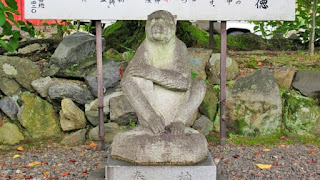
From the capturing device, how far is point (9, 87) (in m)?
6.29

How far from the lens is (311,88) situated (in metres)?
6.35

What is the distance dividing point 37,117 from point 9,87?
0.65m

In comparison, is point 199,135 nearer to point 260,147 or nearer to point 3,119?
point 260,147

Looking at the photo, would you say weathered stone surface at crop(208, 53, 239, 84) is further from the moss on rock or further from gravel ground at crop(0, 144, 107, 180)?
gravel ground at crop(0, 144, 107, 180)

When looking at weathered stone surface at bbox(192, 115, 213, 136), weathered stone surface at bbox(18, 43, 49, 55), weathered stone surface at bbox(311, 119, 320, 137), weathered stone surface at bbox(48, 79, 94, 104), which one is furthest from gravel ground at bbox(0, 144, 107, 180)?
weathered stone surface at bbox(311, 119, 320, 137)

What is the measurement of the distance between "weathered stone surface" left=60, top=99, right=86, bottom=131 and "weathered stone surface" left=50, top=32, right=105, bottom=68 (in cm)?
74

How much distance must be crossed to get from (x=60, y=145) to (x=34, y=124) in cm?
51

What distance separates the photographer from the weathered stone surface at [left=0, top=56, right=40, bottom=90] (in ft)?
20.8

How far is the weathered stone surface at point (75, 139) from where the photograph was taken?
19.7ft

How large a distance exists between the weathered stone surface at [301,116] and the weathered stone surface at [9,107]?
396 cm

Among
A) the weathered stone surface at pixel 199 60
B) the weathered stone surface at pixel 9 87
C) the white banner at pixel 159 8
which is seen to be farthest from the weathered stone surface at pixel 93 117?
the weathered stone surface at pixel 199 60

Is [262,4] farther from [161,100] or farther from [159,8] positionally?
[161,100]

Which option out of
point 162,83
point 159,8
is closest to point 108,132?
point 159,8

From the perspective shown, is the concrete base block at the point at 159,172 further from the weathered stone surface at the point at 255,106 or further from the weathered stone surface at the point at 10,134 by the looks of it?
the weathered stone surface at the point at 10,134
